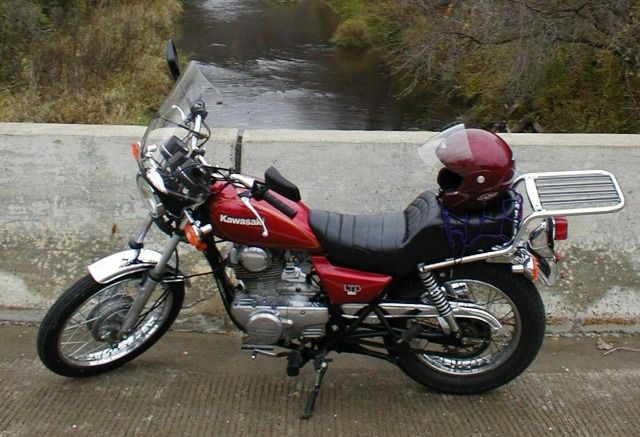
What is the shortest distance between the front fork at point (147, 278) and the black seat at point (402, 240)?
2.02 ft

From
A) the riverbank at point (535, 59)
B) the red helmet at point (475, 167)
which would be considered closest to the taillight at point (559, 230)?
the red helmet at point (475, 167)

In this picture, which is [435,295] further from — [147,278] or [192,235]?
[147,278]

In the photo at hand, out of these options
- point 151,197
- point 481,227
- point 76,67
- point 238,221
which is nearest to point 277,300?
point 238,221

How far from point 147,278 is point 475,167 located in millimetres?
1445

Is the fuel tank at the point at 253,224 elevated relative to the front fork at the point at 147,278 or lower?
elevated

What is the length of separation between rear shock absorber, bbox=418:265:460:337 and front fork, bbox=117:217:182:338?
103 cm

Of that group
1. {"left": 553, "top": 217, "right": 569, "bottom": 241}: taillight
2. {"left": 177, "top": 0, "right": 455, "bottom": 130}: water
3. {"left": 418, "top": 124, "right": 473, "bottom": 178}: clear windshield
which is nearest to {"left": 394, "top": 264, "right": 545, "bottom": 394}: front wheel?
{"left": 553, "top": 217, "right": 569, "bottom": 241}: taillight

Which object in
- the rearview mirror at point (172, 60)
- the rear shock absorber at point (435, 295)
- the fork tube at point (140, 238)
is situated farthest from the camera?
the fork tube at point (140, 238)

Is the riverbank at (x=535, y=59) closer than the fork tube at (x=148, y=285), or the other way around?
the fork tube at (x=148, y=285)

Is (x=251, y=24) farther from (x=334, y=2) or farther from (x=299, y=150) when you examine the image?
(x=299, y=150)

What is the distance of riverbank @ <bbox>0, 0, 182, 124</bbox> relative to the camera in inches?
339

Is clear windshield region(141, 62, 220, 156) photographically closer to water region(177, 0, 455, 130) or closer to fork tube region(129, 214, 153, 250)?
fork tube region(129, 214, 153, 250)

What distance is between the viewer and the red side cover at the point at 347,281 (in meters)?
3.05

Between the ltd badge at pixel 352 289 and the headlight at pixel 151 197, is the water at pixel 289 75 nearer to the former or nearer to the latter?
the headlight at pixel 151 197
